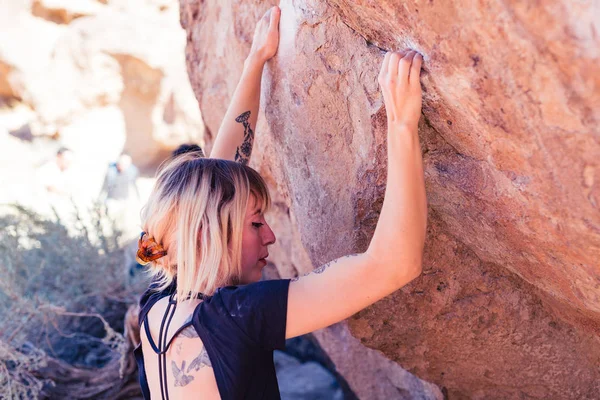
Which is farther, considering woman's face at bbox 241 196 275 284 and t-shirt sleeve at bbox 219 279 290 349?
woman's face at bbox 241 196 275 284

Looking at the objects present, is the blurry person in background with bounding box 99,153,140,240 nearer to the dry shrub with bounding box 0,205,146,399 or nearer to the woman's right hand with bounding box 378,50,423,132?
the dry shrub with bounding box 0,205,146,399

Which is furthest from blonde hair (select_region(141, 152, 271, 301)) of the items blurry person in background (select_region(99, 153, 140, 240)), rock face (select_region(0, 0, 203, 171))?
rock face (select_region(0, 0, 203, 171))

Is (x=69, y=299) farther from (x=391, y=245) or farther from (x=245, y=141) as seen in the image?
(x=391, y=245)

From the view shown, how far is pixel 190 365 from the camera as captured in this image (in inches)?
49.8

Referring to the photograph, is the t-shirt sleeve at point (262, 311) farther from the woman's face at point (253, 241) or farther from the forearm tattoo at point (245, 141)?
the forearm tattoo at point (245, 141)

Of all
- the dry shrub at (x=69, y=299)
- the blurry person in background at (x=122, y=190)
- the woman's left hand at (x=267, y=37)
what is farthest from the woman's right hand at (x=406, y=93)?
the blurry person in background at (x=122, y=190)

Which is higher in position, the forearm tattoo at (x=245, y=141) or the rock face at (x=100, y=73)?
the forearm tattoo at (x=245, y=141)

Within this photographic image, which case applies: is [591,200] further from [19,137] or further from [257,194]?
[19,137]

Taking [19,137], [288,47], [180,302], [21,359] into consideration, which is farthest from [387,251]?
[19,137]

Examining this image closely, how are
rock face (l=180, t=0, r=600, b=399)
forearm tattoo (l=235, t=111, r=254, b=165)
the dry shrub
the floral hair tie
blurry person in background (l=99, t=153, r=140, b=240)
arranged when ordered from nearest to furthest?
rock face (l=180, t=0, r=600, b=399)
the floral hair tie
forearm tattoo (l=235, t=111, r=254, b=165)
the dry shrub
blurry person in background (l=99, t=153, r=140, b=240)

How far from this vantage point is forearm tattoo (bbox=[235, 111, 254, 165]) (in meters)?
1.77

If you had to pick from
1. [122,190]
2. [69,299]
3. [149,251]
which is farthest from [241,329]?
[122,190]

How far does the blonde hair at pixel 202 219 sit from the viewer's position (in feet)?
4.17

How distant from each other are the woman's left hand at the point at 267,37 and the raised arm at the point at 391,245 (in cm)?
57
